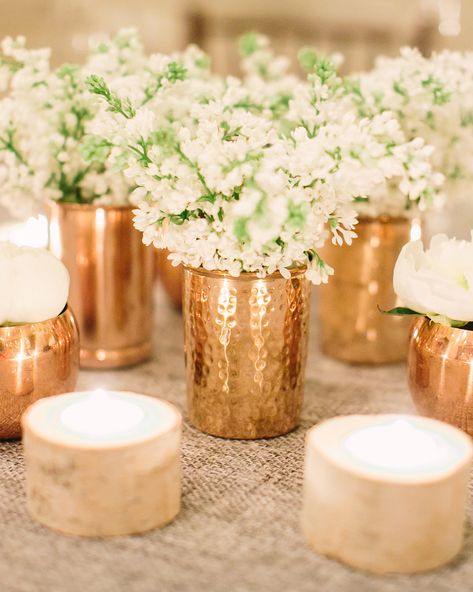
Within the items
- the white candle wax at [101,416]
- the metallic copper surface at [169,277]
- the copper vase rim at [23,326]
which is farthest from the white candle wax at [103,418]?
the metallic copper surface at [169,277]

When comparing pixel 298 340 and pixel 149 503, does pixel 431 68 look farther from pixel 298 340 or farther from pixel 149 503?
pixel 149 503

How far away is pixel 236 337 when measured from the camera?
83cm

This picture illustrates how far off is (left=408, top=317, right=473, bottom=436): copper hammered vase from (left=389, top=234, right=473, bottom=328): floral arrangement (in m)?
0.02

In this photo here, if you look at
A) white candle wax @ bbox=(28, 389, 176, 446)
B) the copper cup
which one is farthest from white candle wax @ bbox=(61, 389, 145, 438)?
the copper cup

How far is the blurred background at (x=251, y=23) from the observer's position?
9.50 ft

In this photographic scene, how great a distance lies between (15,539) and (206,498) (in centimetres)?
18

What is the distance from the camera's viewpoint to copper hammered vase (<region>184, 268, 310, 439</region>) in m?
0.83

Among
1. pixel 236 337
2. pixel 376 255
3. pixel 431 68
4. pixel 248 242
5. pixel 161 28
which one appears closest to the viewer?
pixel 248 242

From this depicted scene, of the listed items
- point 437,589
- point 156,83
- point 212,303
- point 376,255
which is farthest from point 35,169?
point 437,589

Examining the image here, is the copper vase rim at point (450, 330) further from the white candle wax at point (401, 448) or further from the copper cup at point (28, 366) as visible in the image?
the copper cup at point (28, 366)

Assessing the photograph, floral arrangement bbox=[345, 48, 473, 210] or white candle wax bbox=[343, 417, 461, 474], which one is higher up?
floral arrangement bbox=[345, 48, 473, 210]

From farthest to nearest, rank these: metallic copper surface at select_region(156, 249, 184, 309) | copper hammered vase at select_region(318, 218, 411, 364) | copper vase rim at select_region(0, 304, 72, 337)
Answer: metallic copper surface at select_region(156, 249, 184, 309), copper hammered vase at select_region(318, 218, 411, 364), copper vase rim at select_region(0, 304, 72, 337)

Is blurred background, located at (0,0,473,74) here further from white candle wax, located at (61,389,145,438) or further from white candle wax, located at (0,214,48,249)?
white candle wax, located at (61,389,145,438)

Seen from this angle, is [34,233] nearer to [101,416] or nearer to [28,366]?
[28,366]
